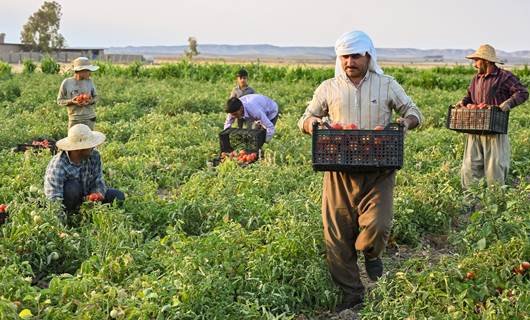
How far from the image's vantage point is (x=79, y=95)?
29.7 ft

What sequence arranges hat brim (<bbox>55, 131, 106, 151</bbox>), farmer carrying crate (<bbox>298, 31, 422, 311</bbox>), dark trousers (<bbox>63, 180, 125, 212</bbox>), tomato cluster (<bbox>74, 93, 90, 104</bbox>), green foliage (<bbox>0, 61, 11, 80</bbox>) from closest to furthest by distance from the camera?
farmer carrying crate (<bbox>298, 31, 422, 311</bbox>) → hat brim (<bbox>55, 131, 106, 151</bbox>) → dark trousers (<bbox>63, 180, 125, 212</bbox>) → tomato cluster (<bbox>74, 93, 90, 104</bbox>) → green foliage (<bbox>0, 61, 11, 80</bbox>)

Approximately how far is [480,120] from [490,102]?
30cm

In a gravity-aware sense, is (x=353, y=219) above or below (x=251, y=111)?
below

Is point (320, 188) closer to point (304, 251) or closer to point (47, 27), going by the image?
point (304, 251)

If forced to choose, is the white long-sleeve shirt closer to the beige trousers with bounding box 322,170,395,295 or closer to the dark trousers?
the beige trousers with bounding box 322,170,395,295

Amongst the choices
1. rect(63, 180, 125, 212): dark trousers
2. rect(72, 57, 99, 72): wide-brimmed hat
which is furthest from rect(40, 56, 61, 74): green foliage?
rect(63, 180, 125, 212): dark trousers

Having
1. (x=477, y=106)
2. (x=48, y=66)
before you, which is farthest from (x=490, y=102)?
(x=48, y=66)

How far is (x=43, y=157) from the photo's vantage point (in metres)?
7.98

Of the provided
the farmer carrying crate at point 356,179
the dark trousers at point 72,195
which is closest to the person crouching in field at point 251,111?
the dark trousers at point 72,195

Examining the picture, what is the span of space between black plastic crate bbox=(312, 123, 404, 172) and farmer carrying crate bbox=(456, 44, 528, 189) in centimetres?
308

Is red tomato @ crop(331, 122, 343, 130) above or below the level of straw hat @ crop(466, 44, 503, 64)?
below

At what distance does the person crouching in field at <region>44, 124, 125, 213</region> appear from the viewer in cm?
575

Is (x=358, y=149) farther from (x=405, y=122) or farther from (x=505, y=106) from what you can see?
(x=505, y=106)

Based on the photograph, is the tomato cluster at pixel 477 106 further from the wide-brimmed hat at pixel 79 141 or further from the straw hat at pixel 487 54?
the wide-brimmed hat at pixel 79 141
